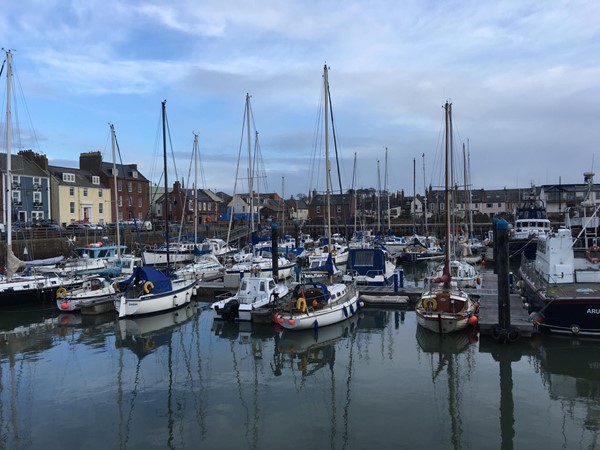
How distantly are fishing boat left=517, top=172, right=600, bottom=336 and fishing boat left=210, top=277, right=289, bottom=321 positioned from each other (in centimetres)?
1248

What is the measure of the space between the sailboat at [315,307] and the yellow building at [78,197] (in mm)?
47240

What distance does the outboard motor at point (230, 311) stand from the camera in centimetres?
2516

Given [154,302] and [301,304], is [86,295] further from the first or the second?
[301,304]

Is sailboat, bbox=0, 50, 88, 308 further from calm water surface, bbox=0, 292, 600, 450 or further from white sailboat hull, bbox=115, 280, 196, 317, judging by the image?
white sailboat hull, bbox=115, 280, 196, 317

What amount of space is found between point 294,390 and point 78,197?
61647 millimetres

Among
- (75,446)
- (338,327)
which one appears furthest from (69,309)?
(75,446)

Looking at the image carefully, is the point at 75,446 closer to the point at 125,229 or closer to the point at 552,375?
the point at 552,375

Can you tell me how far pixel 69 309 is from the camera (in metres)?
27.8

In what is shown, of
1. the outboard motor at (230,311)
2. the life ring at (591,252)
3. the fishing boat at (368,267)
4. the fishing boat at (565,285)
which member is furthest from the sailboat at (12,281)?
the life ring at (591,252)

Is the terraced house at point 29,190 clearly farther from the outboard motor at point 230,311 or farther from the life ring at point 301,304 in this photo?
the life ring at point 301,304

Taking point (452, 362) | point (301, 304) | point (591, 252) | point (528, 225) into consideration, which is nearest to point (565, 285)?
point (591, 252)

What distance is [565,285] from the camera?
22.3 metres

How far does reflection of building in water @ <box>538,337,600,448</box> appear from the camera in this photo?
1358 cm

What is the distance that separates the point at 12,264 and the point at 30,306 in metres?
2.83
